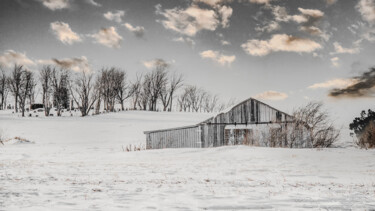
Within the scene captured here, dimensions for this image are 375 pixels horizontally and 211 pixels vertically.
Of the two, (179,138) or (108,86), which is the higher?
(108,86)

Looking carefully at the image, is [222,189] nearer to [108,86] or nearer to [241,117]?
[241,117]

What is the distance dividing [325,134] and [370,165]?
833 cm

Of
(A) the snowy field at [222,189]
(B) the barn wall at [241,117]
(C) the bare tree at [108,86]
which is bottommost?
(A) the snowy field at [222,189]

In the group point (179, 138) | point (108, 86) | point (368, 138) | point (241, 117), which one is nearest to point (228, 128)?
point (241, 117)

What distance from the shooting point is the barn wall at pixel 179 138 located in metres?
20.7

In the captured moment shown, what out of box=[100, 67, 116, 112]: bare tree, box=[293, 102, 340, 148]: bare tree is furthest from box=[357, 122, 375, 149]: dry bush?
box=[100, 67, 116, 112]: bare tree

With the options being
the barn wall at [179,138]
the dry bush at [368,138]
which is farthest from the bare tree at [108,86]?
the dry bush at [368,138]

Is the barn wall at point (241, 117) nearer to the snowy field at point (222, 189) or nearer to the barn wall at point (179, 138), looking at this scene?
the barn wall at point (179, 138)

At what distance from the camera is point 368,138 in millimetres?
16234

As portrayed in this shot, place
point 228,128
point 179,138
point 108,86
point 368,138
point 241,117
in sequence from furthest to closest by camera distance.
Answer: point 108,86 → point 241,117 → point 228,128 → point 179,138 → point 368,138

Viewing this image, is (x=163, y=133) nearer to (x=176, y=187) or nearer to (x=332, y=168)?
(x=332, y=168)

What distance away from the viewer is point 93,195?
517 centimetres

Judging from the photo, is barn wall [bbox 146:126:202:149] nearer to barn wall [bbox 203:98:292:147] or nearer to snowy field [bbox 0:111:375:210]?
barn wall [bbox 203:98:292:147]

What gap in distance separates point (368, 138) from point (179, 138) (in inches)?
441
